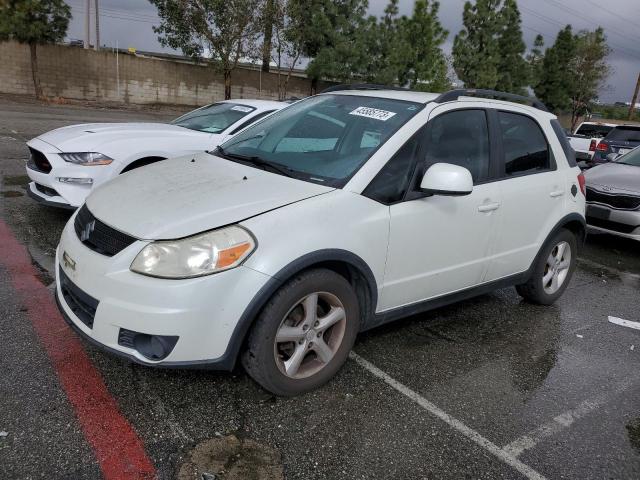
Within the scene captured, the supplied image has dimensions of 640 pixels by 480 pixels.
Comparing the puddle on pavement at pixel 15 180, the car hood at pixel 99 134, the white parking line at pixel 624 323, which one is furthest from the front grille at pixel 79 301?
the puddle on pavement at pixel 15 180

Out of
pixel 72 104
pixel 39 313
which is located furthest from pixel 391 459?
pixel 72 104

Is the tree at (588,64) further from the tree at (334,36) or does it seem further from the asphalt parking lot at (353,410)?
the asphalt parking lot at (353,410)

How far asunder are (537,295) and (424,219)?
6.24 feet

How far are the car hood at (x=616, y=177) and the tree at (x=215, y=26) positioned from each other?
1783cm

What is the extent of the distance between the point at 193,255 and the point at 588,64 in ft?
134

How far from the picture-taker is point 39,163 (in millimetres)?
5465

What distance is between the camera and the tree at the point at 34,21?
20.3m

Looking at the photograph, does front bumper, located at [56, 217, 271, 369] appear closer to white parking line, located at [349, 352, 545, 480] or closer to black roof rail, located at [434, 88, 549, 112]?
white parking line, located at [349, 352, 545, 480]

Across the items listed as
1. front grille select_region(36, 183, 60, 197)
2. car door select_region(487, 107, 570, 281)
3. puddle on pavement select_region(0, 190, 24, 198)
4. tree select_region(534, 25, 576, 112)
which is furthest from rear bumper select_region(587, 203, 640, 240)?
tree select_region(534, 25, 576, 112)

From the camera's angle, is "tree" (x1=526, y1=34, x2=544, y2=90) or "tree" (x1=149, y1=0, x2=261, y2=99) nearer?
"tree" (x1=149, y1=0, x2=261, y2=99)

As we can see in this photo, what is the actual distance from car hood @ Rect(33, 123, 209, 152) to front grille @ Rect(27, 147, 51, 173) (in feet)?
0.52

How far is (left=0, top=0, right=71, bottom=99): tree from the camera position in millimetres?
20266

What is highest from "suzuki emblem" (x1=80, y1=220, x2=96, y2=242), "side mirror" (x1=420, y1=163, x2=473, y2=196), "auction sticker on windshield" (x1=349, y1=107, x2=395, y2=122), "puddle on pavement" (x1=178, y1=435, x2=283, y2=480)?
"auction sticker on windshield" (x1=349, y1=107, x2=395, y2=122)

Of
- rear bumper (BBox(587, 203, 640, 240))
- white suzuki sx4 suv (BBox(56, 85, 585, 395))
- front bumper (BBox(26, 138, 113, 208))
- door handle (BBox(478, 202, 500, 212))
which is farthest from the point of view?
rear bumper (BBox(587, 203, 640, 240))
